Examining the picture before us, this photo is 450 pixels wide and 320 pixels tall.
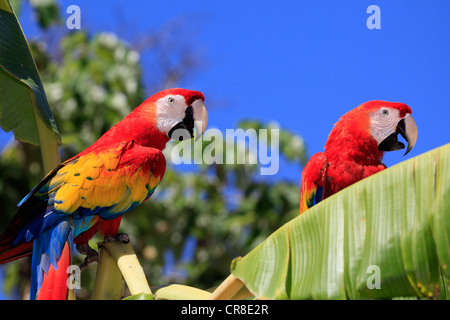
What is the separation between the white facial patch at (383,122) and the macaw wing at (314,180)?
283mm

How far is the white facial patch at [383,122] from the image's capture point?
103 inches

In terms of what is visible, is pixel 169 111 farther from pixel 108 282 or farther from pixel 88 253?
pixel 108 282

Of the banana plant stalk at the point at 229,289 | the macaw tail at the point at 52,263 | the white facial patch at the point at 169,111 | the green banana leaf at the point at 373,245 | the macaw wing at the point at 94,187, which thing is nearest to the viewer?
the green banana leaf at the point at 373,245

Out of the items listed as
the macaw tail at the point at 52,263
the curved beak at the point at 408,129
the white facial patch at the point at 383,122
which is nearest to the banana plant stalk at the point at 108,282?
the macaw tail at the point at 52,263

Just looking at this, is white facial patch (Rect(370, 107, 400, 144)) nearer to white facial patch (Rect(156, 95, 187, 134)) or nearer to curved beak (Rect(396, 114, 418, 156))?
curved beak (Rect(396, 114, 418, 156))

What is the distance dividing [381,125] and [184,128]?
0.96 metres

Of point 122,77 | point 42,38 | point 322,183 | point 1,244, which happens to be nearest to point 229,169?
point 122,77

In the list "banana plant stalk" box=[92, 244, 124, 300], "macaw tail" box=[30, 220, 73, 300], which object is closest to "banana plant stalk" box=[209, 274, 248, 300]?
"banana plant stalk" box=[92, 244, 124, 300]

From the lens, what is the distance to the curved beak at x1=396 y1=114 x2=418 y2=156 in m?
2.63

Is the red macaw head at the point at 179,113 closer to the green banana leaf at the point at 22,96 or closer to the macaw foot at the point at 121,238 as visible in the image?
the green banana leaf at the point at 22,96

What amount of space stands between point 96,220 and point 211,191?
5633 millimetres

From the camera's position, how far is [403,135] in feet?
8.70

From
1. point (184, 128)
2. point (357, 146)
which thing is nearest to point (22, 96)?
point (184, 128)

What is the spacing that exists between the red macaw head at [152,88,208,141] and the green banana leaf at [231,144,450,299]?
106 cm
